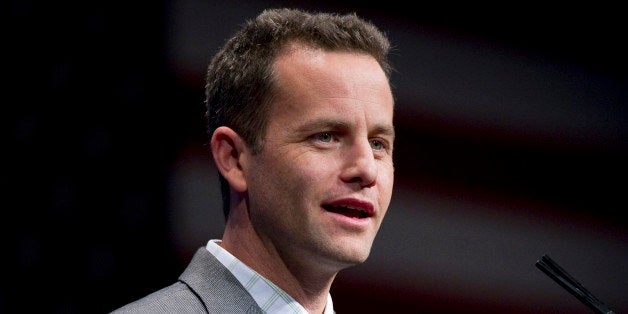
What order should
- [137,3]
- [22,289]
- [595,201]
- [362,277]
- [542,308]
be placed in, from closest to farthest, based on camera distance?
[22,289] → [137,3] → [362,277] → [542,308] → [595,201]

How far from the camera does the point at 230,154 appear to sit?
1.40m

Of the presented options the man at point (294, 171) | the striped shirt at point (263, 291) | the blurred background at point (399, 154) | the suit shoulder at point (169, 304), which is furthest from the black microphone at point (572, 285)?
the blurred background at point (399, 154)

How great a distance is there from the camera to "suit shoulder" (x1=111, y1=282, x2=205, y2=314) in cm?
126

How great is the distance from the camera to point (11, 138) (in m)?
1.75

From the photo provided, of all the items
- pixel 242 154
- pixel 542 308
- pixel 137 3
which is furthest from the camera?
pixel 542 308

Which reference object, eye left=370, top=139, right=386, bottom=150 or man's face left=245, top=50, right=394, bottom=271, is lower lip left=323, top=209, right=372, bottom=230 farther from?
eye left=370, top=139, right=386, bottom=150

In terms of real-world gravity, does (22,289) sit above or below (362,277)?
below

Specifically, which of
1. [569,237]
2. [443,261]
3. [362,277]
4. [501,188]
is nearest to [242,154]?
[362,277]

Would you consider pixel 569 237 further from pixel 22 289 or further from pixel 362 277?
pixel 22 289

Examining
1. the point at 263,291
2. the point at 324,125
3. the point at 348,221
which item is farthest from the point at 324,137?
the point at 263,291

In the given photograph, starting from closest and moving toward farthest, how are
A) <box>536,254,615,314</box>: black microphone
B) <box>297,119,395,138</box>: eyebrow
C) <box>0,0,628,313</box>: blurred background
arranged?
<box>536,254,615,314</box>: black microphone → <box>297,119,395,138</box>: eyebrow → <box>0,0,628,313</box>: blurred background

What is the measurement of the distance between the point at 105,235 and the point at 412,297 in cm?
104

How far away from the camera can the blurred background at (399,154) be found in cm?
179

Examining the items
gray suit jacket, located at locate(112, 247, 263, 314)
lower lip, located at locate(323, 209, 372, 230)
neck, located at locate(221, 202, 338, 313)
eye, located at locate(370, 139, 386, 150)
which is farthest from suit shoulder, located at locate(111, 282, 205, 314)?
eye, located at locate(370, 139, 386, 150)
